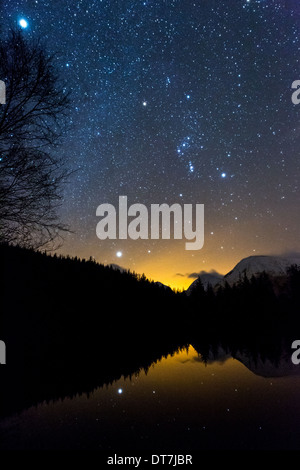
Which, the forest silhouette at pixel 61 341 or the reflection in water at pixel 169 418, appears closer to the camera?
the reflection in water at pixel 169 418

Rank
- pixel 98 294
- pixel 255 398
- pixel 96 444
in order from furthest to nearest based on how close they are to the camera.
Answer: pixel 98 294, pixel 255 398, pixel 96 444

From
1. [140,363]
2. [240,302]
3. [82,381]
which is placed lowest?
[240,302]

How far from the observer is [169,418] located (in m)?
3.54

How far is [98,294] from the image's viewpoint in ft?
66.3

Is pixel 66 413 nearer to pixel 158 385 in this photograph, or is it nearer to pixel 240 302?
pixel 158 385

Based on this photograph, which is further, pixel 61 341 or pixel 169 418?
pixel 61 341

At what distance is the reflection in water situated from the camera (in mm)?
2842

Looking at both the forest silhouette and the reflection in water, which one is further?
the forest silhouette

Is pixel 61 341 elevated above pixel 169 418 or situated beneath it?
situated beneath

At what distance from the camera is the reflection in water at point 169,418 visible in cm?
284
